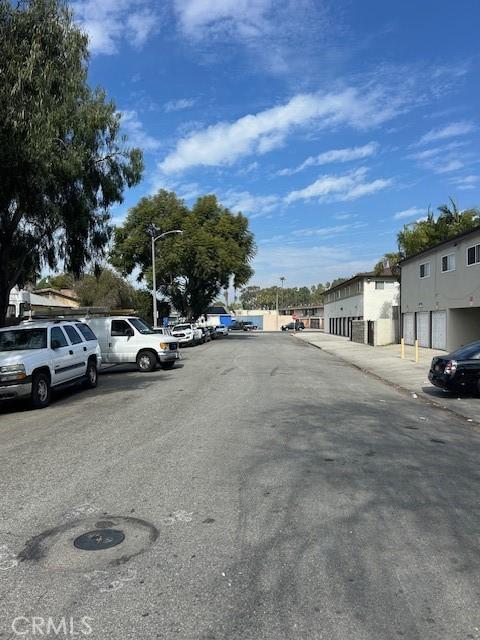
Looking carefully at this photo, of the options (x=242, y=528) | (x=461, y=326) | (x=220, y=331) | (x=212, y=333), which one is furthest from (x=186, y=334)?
(x=242, y=528)

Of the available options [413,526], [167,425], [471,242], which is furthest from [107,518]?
[471,242]

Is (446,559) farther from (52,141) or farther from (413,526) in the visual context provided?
(52,141)

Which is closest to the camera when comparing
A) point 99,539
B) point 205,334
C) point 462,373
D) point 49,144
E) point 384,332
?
point 99,539

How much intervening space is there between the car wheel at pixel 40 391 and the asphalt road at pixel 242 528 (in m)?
1.59

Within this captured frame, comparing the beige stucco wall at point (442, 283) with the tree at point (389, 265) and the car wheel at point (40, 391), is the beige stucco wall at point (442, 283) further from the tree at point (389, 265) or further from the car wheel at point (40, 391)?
the car wheel at point (40, 391)

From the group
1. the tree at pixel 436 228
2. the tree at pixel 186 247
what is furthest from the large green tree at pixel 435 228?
the tree at pixel 186 247

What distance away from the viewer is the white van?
19359 mm

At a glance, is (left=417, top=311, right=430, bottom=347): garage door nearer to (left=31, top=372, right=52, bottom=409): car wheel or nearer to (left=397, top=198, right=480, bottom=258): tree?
(left=397, top=198, right=480, bottom=258): tree

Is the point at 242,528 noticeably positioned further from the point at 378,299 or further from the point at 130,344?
the point at 378,299

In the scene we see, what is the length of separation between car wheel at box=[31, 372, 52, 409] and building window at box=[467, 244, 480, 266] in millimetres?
19078

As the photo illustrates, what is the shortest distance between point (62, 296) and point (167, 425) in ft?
187

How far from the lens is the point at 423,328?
3144cm

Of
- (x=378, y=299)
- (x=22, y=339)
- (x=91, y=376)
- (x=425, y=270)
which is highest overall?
(x=425, y=270)

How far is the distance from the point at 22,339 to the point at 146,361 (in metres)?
7.16
